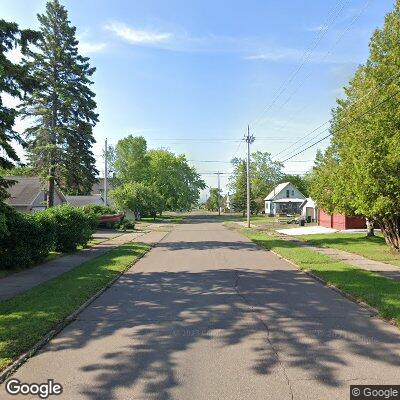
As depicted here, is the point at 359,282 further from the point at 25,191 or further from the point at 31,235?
the point at 25,191

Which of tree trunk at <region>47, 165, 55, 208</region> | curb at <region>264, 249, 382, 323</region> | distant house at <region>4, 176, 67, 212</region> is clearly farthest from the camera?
distant house at <region>4, 176, 67, 212</region>

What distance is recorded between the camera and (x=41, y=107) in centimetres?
3005

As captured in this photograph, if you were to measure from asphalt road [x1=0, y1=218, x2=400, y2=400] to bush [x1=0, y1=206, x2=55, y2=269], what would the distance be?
19.5ft

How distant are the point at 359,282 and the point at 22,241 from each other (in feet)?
38.4

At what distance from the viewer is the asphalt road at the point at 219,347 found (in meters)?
5.18

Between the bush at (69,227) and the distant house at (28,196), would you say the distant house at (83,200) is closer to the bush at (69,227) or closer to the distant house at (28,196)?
the distant house at (28,196)

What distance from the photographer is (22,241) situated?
1598 cm

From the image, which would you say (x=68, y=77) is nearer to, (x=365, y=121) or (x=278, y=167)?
(x=365, y=121)

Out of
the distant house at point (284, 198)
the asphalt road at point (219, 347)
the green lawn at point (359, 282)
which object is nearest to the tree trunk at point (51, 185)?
the green lawn at point (359, 282)

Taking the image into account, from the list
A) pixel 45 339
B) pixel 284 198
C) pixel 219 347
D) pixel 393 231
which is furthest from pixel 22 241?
pixel 284 198

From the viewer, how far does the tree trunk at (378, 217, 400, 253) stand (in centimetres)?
2098

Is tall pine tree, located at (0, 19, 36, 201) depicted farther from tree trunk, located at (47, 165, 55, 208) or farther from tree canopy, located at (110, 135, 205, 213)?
tree canopy, located at (110, 135, 205, 213)

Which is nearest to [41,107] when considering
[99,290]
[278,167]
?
[99,290]

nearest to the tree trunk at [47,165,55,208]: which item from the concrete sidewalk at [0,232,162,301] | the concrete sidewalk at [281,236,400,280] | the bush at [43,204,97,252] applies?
the bush at [43,204,97,252]
